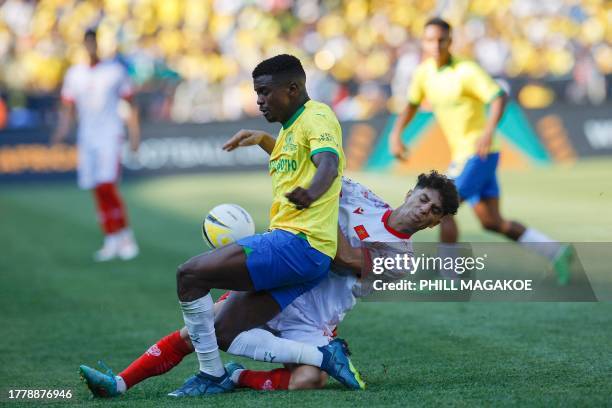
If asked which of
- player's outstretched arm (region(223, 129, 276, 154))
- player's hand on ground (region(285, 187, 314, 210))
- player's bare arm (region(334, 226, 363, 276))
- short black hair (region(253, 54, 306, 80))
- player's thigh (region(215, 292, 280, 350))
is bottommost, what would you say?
player's thigh (region(215, 292, 280, 350))

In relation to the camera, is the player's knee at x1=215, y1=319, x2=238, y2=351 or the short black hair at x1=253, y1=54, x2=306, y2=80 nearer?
the short black hair at x1=253, y1=54, x2=306, y2=80

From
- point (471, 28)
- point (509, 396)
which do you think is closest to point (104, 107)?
point (509, 396)

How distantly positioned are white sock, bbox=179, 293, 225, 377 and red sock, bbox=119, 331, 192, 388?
0.23 metres

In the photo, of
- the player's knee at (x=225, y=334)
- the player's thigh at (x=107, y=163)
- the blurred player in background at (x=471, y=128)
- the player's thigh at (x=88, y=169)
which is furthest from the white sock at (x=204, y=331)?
the player's thigh at (x=88, y=169)

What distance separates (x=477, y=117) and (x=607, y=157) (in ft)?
41.6

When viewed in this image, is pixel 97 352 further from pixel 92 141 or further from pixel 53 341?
pixel 92 141

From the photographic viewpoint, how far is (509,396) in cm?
497

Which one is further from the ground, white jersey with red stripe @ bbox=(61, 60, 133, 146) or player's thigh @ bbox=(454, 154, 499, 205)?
white jersey with red stripe @ bbox=(61, 60, 133, 146)

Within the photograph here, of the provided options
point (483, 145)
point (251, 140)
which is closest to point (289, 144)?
point (251, 140)

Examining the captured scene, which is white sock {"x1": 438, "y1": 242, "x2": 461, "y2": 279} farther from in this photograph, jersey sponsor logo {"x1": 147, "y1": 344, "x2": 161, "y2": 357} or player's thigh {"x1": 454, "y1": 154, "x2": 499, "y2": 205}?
jersey sponsor logo {"x1": 147, "y1": 344, "x2": 161, "y2": 357}

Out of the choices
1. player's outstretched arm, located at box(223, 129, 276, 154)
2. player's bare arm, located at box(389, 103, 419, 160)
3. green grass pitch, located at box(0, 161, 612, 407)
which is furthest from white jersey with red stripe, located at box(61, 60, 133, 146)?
player's outstretched arm, located at box(223, 129, 276, 154)

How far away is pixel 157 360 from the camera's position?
18.2 feet

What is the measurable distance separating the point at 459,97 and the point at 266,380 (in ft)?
15.9

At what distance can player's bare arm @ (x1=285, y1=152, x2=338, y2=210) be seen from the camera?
4852 millimetres
